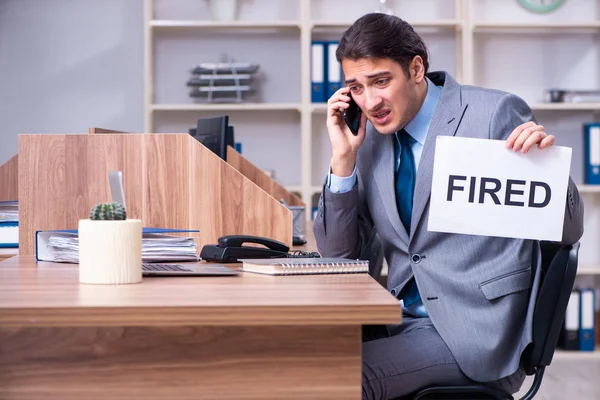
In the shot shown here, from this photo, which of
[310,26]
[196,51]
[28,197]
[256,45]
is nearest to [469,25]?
[310,26]

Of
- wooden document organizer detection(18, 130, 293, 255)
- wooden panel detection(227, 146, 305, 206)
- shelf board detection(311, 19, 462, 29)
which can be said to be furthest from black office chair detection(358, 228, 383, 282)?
shelf board detection(311, 19, 462, 29)

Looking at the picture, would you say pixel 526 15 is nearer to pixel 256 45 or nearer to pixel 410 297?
pixel 256 45

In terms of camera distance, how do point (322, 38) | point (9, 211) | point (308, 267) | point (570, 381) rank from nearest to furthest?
point (308, 267) → point (9, 211) → point (570, 381) → point (322, 38)

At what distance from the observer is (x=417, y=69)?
1.85 meters

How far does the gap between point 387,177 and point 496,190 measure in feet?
1.45

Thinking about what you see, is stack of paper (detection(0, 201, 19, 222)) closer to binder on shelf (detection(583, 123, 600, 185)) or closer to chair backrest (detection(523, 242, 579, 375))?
chair backrest (detection(523, 242, 579, 375))

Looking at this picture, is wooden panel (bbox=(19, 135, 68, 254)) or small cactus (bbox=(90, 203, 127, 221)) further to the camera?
wooden panel (bbox=(19, 135, 68, 254))

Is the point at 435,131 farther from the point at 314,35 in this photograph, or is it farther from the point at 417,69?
the point at 314,35

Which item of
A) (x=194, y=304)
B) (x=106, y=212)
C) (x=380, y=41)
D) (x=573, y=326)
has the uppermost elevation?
(x=380, y=41)

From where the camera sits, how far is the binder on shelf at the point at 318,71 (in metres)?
4.41

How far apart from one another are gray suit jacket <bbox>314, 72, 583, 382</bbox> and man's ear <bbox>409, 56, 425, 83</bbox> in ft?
0.19

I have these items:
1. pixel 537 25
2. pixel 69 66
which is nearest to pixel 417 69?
pixel 537 25

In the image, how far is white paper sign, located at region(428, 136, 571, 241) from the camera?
4.59 ft

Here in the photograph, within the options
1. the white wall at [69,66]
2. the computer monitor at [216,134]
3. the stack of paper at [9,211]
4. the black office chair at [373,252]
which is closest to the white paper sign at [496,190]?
the black office chair at [373,252]
